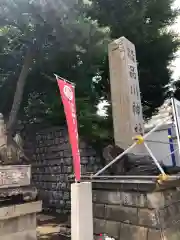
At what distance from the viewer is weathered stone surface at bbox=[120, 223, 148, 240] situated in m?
3.94

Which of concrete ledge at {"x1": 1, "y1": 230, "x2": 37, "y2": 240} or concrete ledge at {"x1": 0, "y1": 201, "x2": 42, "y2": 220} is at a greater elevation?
concrete ledge at {"x1": 0, "y1": 201, "x2": 42, "y2": 220}

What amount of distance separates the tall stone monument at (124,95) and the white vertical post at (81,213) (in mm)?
2161

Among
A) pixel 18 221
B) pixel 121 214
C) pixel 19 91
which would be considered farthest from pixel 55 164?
pixel 121 214

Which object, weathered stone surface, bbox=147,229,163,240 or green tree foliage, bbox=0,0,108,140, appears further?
green tree foliage, bbox=0,0,108,140

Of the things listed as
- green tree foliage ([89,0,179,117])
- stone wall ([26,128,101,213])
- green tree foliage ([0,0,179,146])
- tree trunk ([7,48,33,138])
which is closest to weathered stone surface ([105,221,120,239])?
green tree foliage ([0,0,179,146])

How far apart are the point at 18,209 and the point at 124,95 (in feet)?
10.5

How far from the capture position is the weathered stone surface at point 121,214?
13.5 feet

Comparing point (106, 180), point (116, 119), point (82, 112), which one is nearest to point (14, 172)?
point (106, 180)

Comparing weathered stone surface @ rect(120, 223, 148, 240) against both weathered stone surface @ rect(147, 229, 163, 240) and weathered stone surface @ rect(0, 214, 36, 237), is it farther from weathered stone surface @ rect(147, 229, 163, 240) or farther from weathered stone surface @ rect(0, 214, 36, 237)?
weathered stone surface @ rect(0, 214, 36, 237)

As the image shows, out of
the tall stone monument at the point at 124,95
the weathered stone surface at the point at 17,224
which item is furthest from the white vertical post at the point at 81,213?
the tall stone monument at the point at 124,95

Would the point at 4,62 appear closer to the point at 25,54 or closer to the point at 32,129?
the point at 25,54

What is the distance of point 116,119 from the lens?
5590 mm

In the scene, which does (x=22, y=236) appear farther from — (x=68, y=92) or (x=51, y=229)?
(x=68, y=92)

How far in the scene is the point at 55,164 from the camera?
30.6 ft
